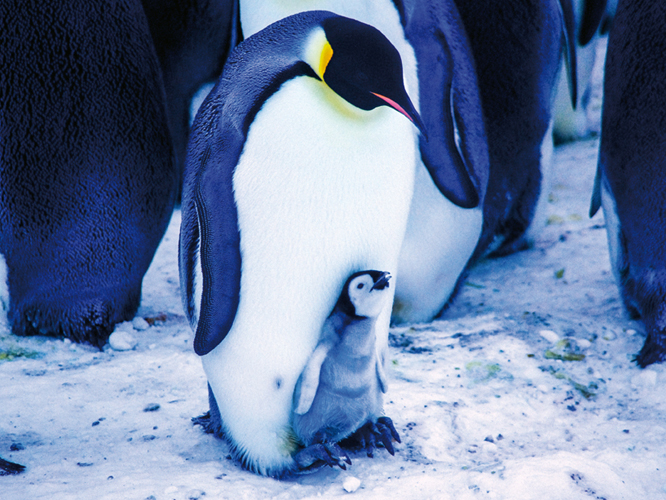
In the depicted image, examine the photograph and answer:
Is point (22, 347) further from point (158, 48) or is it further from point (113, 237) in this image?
point (158, 48)

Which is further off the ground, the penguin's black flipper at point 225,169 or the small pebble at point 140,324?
the penguin's black flipper at point 225,169

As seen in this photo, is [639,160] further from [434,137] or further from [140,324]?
[140,324]

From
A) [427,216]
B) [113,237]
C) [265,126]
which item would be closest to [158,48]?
[113,237]

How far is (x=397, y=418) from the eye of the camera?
1.26 m

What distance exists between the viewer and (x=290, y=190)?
100 cm

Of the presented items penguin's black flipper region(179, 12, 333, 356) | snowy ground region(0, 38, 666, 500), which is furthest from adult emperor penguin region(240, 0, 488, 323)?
penguin's black flipper region(179, 12, 333, 356)

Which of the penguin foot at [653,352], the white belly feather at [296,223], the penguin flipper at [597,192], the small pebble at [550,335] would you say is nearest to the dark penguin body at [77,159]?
the white belly feather at [296,223]

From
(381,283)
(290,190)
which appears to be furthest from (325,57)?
(381,283)

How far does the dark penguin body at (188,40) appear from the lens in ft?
6.68

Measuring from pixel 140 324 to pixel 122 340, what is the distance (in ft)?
0.33

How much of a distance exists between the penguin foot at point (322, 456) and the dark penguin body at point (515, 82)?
3.56ft

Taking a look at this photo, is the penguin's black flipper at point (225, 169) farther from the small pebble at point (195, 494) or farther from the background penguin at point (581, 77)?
the background penguin at point (581, 77)

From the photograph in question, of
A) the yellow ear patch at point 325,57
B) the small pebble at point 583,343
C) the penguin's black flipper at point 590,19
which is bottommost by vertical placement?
the small pebble at point 583,343

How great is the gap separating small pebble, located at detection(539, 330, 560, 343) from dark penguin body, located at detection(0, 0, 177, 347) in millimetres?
1038
